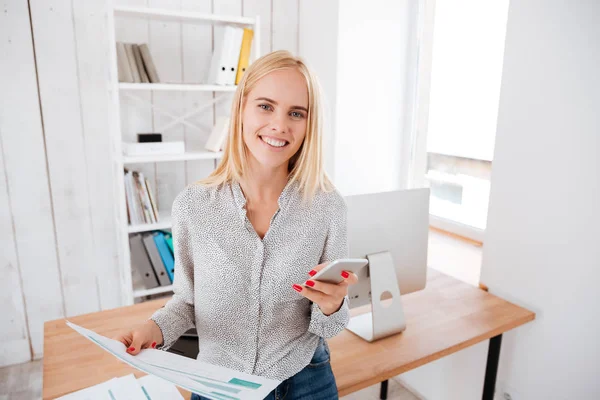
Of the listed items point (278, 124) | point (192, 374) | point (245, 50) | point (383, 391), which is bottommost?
point (383, 391)

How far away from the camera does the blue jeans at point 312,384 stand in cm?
104

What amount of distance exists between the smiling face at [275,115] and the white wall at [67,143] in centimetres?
151

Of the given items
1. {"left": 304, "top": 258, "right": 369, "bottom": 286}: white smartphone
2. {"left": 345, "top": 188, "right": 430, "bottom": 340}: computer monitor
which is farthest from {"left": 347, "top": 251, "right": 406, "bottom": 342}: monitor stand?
{"left": 304, "top": 258, "right": 369, "bottom": 286}: white smartphone

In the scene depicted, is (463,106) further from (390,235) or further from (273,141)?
(273,141)

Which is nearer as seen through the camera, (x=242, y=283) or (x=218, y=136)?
(x=242, y=283)

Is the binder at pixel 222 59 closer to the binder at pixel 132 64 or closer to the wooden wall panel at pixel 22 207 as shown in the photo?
the binder at pixel 132 64

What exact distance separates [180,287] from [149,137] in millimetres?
1404

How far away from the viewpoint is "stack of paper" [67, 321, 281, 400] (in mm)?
765

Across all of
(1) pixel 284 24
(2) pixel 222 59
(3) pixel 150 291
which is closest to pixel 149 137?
(2) pixel 222 59

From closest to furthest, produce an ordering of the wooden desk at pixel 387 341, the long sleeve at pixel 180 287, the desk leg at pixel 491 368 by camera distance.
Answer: the long sleeve at pixel 180 287 → the wooden desk at pixel 387 341 → the desk leg at pixel 491 368

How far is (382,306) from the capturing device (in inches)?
58.3

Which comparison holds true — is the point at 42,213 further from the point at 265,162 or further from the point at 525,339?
the point at 525,339

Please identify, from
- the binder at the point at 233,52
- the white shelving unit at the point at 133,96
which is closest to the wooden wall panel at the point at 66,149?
the white shelving unit at the point at 133,96

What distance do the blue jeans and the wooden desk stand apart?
10 cm
